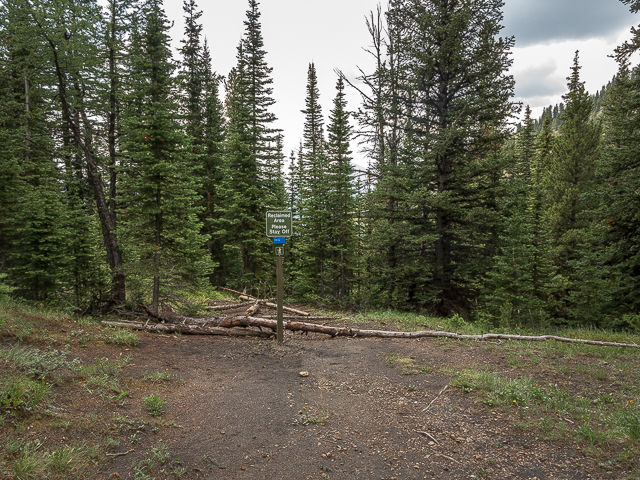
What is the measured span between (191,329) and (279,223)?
4144 millimetres

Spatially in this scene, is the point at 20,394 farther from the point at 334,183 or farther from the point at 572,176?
the point at 572,176

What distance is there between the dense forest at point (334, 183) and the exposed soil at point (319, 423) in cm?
459

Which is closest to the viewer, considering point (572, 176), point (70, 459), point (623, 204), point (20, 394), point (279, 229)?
point (70, 459)

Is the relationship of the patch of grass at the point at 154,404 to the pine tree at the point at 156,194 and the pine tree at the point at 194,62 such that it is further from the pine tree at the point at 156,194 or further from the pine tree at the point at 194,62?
the pine tree at the point at 194,62

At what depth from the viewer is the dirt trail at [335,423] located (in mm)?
3438

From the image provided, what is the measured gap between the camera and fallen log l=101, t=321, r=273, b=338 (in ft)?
27.2

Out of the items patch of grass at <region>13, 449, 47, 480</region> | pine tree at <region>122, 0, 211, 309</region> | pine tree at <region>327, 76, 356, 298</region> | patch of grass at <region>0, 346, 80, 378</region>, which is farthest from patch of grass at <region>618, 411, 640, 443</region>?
pine tree at <region>327, 76, 356, 298</region>

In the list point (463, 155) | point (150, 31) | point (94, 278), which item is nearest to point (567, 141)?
point (463, 155)

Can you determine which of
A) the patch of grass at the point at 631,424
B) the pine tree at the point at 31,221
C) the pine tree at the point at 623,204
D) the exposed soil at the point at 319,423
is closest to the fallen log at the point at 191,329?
the exposed soil at the point at 319,423

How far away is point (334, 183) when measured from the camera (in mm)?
17141

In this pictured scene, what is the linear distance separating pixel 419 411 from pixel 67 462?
4461 mm

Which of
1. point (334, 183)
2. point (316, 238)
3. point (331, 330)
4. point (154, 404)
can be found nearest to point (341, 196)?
point (334, 183)

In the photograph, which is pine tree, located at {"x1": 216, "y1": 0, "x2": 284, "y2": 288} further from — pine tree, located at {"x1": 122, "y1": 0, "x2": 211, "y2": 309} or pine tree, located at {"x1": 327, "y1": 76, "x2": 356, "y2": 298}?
pine tree, located at {"x1": 122, "y1": 0, "x2": 211, "y2": 309}

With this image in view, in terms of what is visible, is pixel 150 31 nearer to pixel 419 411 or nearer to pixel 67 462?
pixel 67 462
